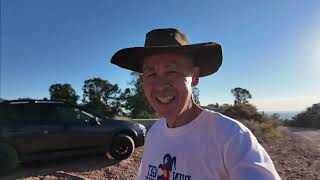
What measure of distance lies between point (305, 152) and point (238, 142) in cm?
1289

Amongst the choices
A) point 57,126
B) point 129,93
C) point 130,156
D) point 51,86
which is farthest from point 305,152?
point 51,86

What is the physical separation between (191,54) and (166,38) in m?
0.17

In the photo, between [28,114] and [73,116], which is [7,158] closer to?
[28,114]

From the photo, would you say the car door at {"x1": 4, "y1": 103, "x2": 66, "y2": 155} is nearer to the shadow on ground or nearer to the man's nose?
the shadow on ground

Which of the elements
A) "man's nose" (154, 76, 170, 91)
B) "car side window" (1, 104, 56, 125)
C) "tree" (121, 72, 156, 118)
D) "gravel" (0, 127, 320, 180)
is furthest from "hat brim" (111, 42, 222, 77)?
"tree" (121, 72, 156, 118)

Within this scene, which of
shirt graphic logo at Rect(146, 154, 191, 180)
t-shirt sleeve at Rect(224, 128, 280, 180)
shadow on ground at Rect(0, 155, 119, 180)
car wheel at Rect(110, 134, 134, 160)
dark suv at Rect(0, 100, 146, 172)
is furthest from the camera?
car wheel at Rect(110, 134, 134, 160)

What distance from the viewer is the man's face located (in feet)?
7.84

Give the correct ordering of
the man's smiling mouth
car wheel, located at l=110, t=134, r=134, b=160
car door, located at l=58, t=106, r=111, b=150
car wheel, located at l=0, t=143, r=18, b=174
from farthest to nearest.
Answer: car wheel, located at l=110, t=134, r=134, b=160 < car door, located at l=58, t=106, r=111, b=150 < car wheel, located at l=0, t=143, r=18, b=174 < the man's smiling mouth

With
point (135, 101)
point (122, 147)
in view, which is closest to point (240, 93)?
point (135, 101)

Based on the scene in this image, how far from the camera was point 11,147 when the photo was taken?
32.2 ft

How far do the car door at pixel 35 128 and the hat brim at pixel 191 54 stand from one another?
761 centimetres

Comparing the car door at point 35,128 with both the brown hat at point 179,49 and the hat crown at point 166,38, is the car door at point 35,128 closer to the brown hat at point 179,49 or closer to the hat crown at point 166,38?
the brown hat at point 179,49

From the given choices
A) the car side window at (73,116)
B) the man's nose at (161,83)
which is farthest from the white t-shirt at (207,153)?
the car side window at (73,116)

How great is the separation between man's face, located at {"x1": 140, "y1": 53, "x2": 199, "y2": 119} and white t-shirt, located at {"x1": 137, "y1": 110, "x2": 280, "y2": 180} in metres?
0.12
